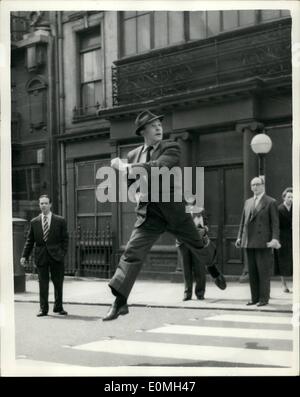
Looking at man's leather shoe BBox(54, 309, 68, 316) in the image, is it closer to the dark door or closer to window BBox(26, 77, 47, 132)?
the dark door

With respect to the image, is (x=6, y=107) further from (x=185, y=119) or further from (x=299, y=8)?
(x=185, y=119)

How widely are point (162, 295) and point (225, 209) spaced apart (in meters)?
2.11

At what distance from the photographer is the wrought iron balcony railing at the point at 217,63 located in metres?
11.9

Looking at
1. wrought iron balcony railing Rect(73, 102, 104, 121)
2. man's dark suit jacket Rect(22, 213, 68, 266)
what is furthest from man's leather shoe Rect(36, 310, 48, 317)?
wrought iron balcony railing Rect(73, 102, 104, 121)

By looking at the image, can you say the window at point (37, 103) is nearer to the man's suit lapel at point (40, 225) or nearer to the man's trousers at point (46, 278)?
the man's suit lapel at point (40, 225)

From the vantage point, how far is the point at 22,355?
6605mm

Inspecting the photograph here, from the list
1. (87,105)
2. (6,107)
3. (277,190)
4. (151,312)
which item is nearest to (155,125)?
(6,107)

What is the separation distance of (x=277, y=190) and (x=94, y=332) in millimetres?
5330

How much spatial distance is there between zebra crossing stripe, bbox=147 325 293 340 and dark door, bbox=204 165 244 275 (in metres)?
3.80

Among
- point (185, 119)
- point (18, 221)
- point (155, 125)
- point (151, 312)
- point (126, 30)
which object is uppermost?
point (126, 30)

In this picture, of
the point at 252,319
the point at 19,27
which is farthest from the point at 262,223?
the point at 19,27

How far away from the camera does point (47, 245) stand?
935 centimetres

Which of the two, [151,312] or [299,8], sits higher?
[299,8]

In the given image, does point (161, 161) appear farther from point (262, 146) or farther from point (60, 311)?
point (262, 146)
